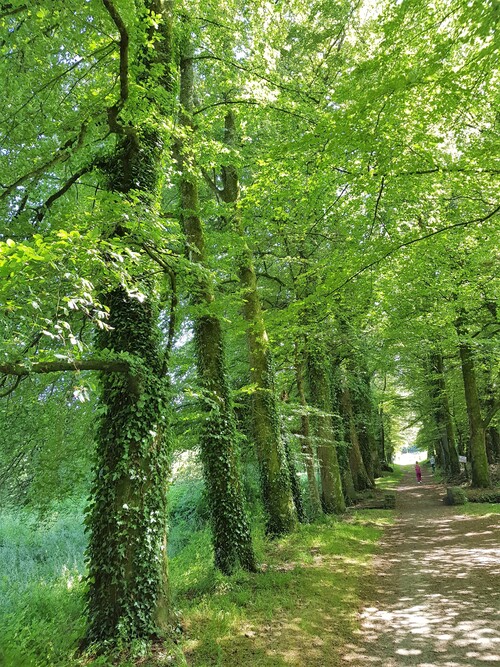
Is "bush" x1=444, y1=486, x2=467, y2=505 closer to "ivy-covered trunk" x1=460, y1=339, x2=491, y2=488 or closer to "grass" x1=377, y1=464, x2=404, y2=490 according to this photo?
"ivy-covered trunk" x1=460, y1=339, x2=491, y2=488

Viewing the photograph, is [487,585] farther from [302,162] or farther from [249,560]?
[302,162]

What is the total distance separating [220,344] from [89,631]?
4762 mm

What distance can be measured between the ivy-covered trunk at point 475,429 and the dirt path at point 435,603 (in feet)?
17.6

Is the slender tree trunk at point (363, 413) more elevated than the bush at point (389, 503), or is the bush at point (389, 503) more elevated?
the slender tree trunk at point (363, 413)

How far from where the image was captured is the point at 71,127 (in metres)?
6.07

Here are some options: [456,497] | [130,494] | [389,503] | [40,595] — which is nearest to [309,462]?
[389,503]

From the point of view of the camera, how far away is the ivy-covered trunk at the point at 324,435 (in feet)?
44.4

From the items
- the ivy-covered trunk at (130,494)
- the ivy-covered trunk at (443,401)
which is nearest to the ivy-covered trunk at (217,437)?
the ivy-covered trunk at (130,494)

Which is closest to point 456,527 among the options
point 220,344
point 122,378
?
point 220,344

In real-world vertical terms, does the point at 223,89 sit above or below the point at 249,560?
above

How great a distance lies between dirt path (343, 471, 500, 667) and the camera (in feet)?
14.5

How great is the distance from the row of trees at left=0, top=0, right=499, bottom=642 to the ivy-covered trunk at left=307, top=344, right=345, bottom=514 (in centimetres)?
7

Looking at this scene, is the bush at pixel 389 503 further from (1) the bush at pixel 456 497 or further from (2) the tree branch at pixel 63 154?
(2) the tree branch at pixel 63 154

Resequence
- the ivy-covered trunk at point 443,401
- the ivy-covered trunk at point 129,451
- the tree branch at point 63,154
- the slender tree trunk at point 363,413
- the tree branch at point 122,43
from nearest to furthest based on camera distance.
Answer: the tree branch at point 122,43 → the ivy-covered trunk at point 129,451 → the tree branch at point 63,154 → the slender tree trunk at point 363,413 → the ivy-covered trunk at point 443,401
